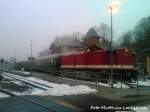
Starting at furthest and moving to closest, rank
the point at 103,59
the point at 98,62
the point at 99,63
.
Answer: the point at 98,62 → the point at 99,63 → the point at 103,59

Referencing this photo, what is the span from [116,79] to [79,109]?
17542 mm

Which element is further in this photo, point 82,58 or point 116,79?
point 82,58

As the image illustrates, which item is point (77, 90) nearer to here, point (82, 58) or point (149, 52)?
point (82, 58)

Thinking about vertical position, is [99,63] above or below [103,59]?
below

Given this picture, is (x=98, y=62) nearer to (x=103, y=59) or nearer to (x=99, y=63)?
(x=99, y=63)

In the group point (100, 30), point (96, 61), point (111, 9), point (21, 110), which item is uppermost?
point (100, 30)

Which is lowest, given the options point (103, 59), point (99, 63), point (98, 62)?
point (99, 63)

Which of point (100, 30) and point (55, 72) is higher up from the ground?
point (100, 30)

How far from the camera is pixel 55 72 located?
41.5 meters

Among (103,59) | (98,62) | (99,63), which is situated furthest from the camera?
(98,62)

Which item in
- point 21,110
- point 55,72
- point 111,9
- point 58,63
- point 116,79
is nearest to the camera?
point 21,110

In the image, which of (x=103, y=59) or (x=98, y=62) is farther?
(x=98, y=62)

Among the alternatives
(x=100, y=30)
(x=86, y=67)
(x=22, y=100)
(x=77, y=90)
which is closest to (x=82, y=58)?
(x=86, y=67)

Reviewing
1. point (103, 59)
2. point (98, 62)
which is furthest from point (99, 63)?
point (103, 59)
